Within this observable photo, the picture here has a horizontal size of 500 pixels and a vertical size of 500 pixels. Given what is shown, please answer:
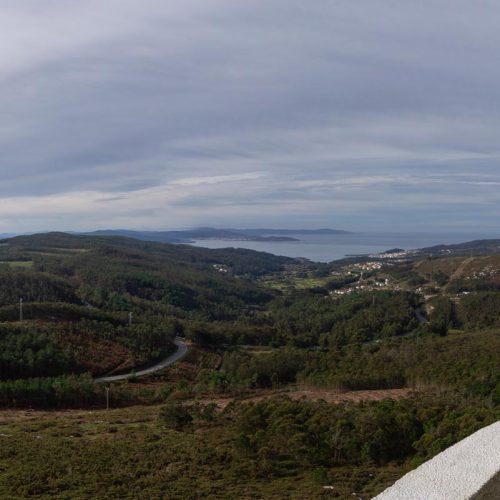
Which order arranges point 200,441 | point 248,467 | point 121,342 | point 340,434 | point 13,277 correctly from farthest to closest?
point 13,277 → point 121,342 → point 200,441 → point 340,434 → point 248,467

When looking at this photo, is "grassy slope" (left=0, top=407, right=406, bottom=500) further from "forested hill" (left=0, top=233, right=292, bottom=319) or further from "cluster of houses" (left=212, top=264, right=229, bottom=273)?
Result: "cluster of houses" (left=212, top=264, right=229, bottom=273)

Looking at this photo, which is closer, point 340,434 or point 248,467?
point 248,467

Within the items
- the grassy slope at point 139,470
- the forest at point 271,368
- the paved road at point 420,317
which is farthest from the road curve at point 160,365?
the paved road at point 420,317

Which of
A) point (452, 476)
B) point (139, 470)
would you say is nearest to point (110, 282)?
point (139, 470)

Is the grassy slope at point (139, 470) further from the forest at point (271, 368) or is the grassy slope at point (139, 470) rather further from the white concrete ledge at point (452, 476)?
the white concrete ledge at point (452, 476)

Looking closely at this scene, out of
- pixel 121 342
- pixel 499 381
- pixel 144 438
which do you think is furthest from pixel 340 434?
pixel 121 342

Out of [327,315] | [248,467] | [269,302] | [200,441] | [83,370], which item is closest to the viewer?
[248,467]

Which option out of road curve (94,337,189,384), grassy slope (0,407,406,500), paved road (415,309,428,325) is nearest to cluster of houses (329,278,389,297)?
paved road (415,309,428,325)

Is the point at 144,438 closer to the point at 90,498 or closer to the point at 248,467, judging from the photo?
the point at 248,467
